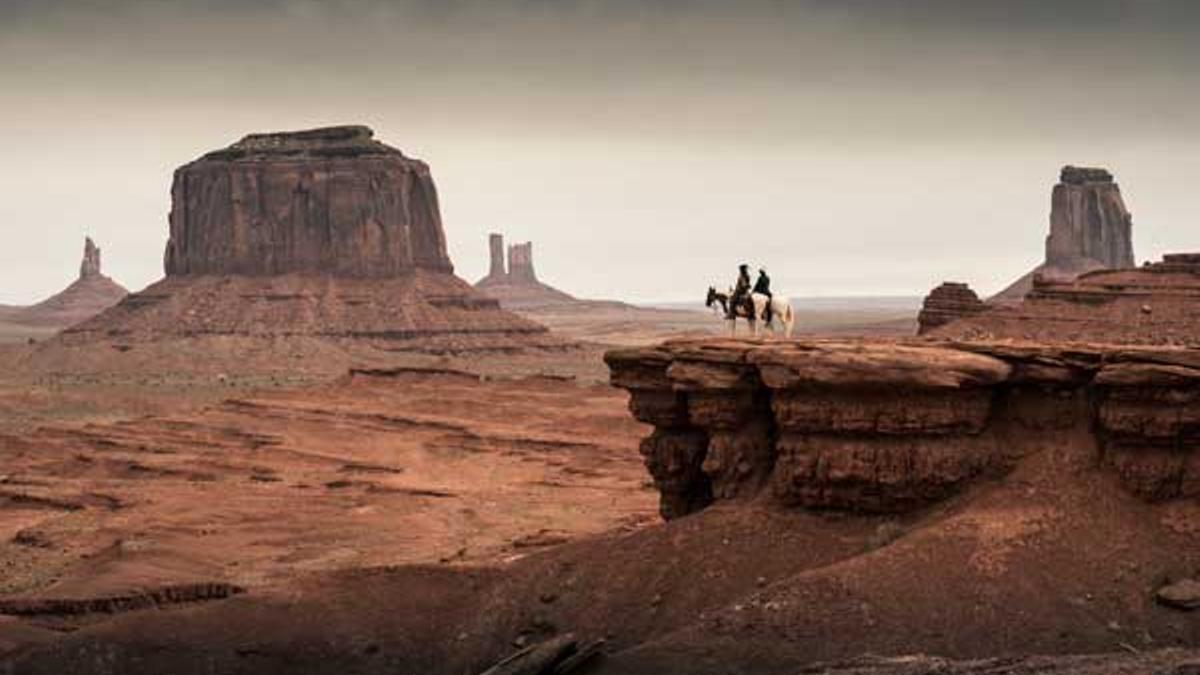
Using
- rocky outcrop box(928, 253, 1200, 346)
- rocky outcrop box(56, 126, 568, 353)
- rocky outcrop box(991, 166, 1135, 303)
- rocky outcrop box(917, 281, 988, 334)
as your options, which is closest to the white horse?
rocky outcrop box(928, 253, 1200, 346)

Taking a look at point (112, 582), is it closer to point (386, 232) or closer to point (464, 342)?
point (464, 342)

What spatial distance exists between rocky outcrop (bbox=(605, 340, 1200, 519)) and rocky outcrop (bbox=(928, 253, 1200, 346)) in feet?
74.1

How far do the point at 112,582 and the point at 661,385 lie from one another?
65.9ft

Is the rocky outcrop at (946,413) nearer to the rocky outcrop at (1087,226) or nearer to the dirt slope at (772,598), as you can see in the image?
the dirt slope at (772,598)

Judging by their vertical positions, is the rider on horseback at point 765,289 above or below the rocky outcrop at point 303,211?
below

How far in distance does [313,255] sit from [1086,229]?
91624 mm

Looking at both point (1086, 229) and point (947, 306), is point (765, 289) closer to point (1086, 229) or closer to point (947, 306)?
point (947, 306)

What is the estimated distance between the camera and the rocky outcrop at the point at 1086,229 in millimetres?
190000

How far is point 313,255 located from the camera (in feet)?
596

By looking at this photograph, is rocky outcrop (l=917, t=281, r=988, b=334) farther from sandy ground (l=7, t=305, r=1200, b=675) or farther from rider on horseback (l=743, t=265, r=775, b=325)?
rider on horseback (l=743, t=265, r=775, b=325)

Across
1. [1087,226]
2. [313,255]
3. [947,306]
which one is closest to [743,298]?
[947,306]

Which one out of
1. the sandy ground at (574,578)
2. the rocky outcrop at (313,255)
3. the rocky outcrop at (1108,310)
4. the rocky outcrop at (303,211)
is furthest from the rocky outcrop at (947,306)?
the rocky outcrop at (303,211)

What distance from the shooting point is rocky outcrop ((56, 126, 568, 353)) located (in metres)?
173

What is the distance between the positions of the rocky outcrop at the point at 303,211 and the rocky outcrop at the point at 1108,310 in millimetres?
116925
